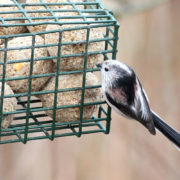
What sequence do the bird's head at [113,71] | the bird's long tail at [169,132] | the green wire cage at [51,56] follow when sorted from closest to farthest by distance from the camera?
1. the green wire cage at [51,56]
2. the bird's head at [113,71]
3. the bird's long tail at [169,132]

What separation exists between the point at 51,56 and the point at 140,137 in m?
2.25

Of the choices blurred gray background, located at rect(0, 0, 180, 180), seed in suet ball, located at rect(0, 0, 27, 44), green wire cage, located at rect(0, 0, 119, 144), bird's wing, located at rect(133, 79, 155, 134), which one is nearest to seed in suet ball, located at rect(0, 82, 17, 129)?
green wire cage, located at rect(0, 0, 119, 144)

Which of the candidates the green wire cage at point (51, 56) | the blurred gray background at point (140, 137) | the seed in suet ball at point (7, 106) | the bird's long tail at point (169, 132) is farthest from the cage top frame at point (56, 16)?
the blurred gray background at point (140, 137)

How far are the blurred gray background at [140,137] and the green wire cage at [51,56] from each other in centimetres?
171

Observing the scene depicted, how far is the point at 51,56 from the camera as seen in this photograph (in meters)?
3.29

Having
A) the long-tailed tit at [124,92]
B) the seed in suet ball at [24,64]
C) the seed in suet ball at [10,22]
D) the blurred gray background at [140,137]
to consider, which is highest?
the seed in suet ball at [10,22]

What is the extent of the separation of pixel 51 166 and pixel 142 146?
2.43 feet

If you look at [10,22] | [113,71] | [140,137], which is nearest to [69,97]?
[113,71]

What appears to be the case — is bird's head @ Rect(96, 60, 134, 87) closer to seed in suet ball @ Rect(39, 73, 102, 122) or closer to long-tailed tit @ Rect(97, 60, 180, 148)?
long-tailed tit @ Rect(97, 60, 180, 148)

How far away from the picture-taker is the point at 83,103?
344 centimetres

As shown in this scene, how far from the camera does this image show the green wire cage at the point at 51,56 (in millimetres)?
3246

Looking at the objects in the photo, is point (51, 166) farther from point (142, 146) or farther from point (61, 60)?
point (61, 60)

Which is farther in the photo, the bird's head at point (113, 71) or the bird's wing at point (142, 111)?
the bird's wing at point (142, 111)

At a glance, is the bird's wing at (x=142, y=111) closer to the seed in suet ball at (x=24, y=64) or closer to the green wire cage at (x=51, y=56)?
the green wire cage at (x=51, y=56)
